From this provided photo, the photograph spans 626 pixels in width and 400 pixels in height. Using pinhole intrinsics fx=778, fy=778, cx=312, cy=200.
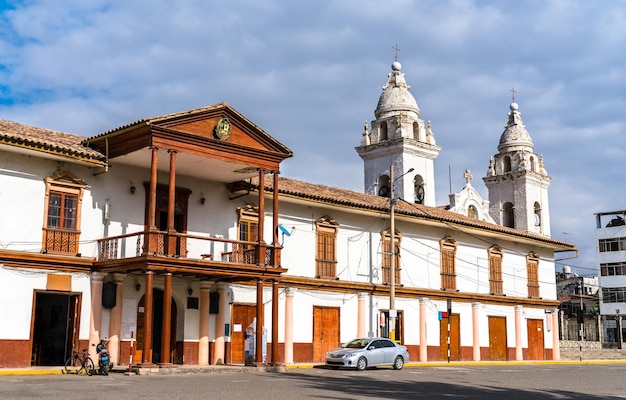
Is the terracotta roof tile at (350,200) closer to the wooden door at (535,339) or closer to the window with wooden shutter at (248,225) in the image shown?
the window with wooden shutter at (248,225)

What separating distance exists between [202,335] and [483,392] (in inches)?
475

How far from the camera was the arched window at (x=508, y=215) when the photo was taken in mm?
76312

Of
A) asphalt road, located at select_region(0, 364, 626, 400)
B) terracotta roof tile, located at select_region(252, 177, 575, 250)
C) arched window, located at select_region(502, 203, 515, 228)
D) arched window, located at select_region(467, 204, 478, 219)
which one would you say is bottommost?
asphalt road, located at select_region(0, 364, 626, 400)

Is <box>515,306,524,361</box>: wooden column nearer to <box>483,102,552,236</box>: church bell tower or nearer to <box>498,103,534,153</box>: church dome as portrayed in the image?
<box>483,102,552,236</box>: church bell tower

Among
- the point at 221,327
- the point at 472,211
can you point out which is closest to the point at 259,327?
the point at 221,327

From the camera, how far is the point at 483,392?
60.5 ft

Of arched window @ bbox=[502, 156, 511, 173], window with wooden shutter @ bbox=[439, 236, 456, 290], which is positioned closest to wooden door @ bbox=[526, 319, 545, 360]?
window with wooden shutter @ bbox=[439, 236, 456, 290]

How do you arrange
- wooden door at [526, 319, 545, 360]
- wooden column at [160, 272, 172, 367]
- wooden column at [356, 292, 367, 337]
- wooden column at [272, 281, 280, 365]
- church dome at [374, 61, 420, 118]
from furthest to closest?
church dome at [374, 61, 420, 118], wooden door at [526, 319, 545, 360], wooden column at [356, 292, 367, 337], wooden column at [272, 281, 280, 365], wooden column at [160, 272, 172, 367]

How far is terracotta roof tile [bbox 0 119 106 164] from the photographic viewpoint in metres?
22.8

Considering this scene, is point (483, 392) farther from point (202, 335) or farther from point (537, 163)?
point (537, 163)

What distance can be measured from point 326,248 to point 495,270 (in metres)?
12.3

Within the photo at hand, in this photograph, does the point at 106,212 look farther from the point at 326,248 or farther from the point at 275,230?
the point at 326,248

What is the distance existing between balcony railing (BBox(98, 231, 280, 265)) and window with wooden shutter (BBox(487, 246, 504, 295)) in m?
16.0

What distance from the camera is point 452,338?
37.4 meters
